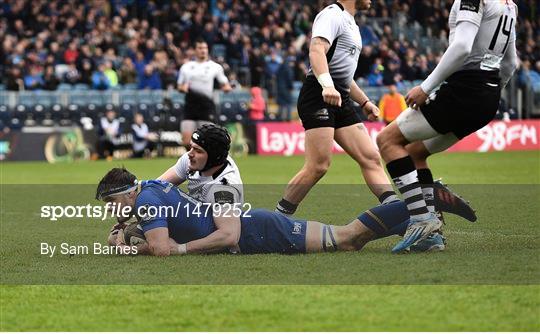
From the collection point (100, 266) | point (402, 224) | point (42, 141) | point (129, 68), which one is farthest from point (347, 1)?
point (129, 68)

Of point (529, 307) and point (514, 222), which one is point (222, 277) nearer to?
point (529, 307)

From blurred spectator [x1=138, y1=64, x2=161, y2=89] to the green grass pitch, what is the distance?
19669 mm

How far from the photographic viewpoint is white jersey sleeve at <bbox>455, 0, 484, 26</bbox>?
26.7ft

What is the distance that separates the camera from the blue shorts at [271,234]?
8414mm

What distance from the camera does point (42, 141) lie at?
2792 cm

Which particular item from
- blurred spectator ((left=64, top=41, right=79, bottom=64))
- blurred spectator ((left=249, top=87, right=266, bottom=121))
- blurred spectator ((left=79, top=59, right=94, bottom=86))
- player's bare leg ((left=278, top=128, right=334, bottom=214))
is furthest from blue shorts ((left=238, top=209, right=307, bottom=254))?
blurred spectator ((left=64, top=41, right=79, bottom=64))

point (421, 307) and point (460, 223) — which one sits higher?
point (421, 307)

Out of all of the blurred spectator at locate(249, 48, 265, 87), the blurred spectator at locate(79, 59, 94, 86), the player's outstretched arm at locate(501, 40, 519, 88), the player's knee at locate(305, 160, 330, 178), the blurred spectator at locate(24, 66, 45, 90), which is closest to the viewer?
the player's outstretched arm at locate(501, 40, 519, 88)

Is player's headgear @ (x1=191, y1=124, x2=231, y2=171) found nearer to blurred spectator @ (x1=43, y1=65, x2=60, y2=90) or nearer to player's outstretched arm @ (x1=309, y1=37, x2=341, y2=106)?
player's outstretched arm @ (x1=309, y1=37, x2=341, y2=106)

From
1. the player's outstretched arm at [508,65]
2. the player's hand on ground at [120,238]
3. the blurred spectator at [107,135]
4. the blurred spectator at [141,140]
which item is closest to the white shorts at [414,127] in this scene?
the player's outstretched arm at [508,65]

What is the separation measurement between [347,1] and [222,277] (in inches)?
137

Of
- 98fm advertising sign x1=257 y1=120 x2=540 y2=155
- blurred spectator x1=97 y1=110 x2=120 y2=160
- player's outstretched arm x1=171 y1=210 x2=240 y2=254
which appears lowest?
98fm advertising sign x1=257 y1=120 x2=540 y2=155

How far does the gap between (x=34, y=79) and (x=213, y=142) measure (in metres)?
22.3

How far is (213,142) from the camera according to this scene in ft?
27.8
